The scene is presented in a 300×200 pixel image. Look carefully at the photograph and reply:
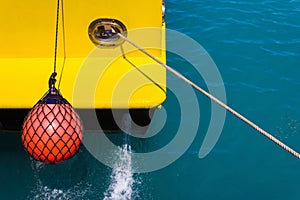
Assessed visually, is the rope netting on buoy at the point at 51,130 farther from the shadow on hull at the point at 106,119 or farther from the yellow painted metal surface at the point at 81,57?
the shadow on hull at the point at 106,119

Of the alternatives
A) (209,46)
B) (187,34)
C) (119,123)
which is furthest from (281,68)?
(119,123)

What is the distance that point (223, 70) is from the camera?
6.30m

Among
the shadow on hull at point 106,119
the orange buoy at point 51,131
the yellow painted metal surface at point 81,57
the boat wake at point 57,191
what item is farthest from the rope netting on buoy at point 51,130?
the boat wake at point 57,191

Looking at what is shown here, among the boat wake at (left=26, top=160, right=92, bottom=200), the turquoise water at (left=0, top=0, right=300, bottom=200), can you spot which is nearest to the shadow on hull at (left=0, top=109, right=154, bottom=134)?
the turquoise water at (left=0, top=0, right=300, bottom=200)

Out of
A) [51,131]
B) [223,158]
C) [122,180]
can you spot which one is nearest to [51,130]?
[51,131]

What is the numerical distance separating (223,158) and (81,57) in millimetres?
1934

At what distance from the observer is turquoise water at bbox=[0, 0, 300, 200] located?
4520 millimetres

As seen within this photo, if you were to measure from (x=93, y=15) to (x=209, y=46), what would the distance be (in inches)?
126

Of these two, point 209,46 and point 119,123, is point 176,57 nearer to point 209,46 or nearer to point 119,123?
point 209,46

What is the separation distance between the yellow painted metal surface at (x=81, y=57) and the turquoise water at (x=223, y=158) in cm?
101

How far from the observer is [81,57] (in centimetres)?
428

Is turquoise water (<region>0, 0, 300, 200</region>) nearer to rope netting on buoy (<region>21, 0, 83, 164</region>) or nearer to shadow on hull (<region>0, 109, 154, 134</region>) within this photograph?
shadow on hull (<region>0, 109, 154, 134</region>)

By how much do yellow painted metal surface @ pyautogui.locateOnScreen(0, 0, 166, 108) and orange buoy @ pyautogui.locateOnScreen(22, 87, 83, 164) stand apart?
48cm

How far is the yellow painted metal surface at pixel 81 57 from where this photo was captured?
3975mm
